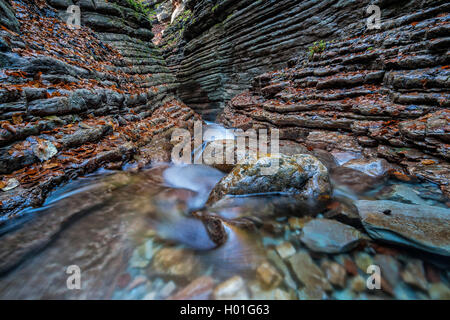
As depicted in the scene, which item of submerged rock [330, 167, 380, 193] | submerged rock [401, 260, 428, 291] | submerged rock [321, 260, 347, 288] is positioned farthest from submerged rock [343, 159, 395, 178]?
submerged rock [321, 260, 347, 288]

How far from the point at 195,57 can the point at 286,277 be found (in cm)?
1573

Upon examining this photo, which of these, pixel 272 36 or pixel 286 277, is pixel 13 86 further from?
pixel 272 36

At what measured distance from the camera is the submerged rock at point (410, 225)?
203cm

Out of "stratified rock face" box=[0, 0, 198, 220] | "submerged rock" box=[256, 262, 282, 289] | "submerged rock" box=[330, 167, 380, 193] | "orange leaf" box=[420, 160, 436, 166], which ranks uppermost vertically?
"stratified rock face" box=[0, 0, 198, 220]

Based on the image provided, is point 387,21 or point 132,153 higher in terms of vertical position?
point 387,21

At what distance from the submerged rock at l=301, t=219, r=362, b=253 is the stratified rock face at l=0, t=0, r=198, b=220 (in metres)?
4.43

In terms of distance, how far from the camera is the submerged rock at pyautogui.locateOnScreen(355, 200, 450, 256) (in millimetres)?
2031

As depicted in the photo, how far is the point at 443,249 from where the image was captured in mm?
1953

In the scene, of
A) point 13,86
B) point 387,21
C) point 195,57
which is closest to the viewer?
point 13,86

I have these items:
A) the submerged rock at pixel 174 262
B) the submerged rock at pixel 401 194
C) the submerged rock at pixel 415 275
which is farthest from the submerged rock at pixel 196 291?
the submerged rock at pixel 401 194

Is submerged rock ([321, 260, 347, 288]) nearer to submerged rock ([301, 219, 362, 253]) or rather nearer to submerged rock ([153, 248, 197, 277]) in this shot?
submerged rock ([301, 219, 362, 253])

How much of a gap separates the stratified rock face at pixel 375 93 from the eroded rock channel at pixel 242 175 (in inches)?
1.7
